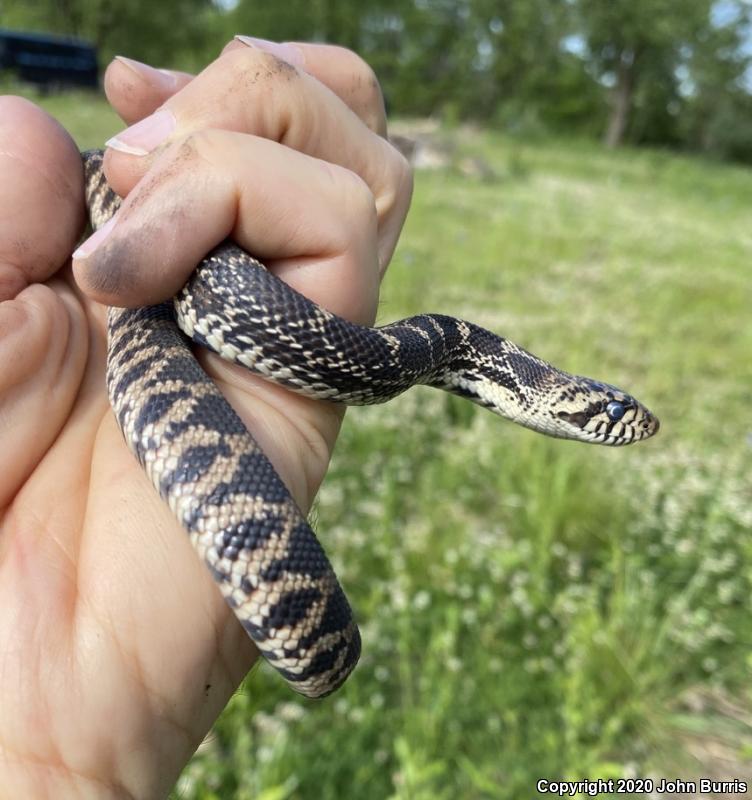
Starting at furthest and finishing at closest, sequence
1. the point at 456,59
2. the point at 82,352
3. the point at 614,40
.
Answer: the point at 456,59 → the point at 614,40 → the point at 82,352

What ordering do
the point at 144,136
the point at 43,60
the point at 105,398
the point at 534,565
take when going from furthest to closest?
the point at 43,60
the point at 534,565
the point at 105,398
the point at 144,136


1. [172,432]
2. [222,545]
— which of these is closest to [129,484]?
[172,432]

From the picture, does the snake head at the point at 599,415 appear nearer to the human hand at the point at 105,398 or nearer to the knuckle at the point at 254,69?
the human hand at the point at 105,398

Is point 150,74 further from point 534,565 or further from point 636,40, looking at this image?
point 636,40

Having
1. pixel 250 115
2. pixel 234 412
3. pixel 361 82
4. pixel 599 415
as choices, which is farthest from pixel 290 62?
pixel 599 415

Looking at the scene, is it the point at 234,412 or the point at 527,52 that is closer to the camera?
the point at 234,412

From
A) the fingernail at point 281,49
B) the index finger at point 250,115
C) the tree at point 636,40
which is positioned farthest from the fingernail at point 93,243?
the tree at point 636,40

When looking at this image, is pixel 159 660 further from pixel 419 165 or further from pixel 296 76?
pixel 419 165
